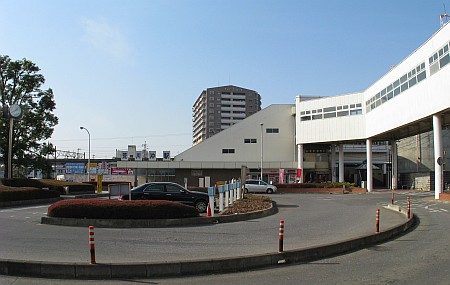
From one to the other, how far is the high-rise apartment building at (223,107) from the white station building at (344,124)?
73361 mm

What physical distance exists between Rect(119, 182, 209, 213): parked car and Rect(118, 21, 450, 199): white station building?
17625 mm

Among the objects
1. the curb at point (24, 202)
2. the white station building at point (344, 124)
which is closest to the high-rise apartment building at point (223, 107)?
the white station building at point (344, 124)

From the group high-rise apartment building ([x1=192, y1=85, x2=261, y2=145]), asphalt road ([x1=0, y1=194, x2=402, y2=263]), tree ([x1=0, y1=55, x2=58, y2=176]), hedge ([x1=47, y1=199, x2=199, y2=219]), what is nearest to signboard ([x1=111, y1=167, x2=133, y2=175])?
tree ([x1=0, y1=55, x2=58, y2=176])

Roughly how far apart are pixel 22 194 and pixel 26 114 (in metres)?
15.4

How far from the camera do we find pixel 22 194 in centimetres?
2602

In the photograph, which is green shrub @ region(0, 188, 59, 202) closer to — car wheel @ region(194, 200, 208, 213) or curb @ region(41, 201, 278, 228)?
curb @ region(41, 201, 278, 228)

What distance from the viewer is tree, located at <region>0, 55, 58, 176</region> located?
38.4 m

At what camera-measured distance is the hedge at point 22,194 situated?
24.6m

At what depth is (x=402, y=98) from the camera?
120 feet

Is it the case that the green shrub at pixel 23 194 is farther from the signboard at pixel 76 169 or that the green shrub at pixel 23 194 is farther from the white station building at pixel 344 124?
the signboard at pixel 76 169

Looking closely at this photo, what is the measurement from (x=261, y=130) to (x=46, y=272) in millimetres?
53637

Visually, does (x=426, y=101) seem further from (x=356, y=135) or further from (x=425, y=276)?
(x=425, y=276)

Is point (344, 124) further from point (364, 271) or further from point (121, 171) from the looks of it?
point (364, 271)

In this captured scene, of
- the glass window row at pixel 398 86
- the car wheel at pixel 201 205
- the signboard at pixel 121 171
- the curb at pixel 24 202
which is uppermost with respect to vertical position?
the glass window row at pixel 398 86
